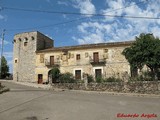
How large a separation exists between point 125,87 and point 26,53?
22824 millimetres

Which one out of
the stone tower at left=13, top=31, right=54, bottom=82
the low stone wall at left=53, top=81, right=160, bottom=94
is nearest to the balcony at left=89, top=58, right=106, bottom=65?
the low stone wall at left=53, top=81, right=160, bottom=94

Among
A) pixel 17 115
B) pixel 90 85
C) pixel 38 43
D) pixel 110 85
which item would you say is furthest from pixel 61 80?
pixel 17 115

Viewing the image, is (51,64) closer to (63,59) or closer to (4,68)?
(63,59)

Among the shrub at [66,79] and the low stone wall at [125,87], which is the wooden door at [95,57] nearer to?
the shrub at [66,79]

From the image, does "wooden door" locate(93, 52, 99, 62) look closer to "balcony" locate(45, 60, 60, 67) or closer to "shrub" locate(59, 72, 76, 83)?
"balcony" locate(45, 60, 60, 67)

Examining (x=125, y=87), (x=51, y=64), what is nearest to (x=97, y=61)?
(x=51, y=64)

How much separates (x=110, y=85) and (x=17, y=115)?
15.7 metres

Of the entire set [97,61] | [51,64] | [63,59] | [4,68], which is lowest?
[51,64]

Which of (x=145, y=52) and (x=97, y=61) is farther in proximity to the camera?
(x=97, y=61)

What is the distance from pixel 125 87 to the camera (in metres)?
25.5

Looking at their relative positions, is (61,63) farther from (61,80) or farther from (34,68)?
(61,80)

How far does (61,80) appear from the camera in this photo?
30594 millimetres

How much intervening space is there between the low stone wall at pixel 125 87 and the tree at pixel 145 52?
2.23 metres

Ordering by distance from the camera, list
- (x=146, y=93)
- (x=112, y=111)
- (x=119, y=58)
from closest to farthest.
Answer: (x=112, y=111), (x=146, y=93), (x=119, y=58)
